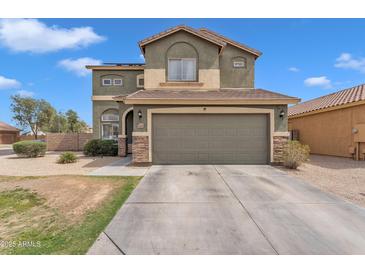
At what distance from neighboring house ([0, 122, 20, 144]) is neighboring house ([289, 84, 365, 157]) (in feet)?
157

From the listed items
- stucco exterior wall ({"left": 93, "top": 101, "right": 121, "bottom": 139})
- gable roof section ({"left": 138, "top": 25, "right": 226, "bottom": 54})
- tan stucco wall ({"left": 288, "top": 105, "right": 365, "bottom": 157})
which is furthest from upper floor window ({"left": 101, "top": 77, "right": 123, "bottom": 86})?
tan stucco wall ({"left": 288, "top": 105, "right": 365, "bottom": 157})

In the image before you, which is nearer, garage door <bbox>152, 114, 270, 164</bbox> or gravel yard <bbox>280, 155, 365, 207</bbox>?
gravel yard <bbox>280, 155, 365, 207</bbox>

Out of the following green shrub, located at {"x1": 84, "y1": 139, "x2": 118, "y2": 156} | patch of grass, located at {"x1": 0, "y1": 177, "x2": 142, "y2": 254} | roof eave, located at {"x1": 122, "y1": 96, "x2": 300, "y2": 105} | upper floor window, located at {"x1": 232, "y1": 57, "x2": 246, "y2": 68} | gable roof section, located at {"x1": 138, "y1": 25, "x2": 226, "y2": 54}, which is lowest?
patch of grass, located at {"x1": 0, "y1": 177, "x2": 142, "y2": 254}

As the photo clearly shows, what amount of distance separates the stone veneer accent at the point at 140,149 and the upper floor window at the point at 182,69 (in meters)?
4.47

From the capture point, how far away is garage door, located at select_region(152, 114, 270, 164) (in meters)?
10.0

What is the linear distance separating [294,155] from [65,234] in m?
9.15

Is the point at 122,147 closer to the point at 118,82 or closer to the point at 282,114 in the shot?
the point at 118,82

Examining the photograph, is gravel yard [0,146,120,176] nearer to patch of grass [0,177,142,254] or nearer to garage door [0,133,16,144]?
patch of grass [0,177,142,254]

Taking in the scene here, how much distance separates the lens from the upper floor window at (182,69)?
12148 millimetres

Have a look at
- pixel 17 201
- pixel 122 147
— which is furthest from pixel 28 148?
pixel 17 201

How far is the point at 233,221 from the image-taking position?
4043mm

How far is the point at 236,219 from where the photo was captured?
414 cm

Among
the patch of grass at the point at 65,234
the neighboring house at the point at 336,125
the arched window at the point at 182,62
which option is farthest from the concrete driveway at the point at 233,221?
the neighboring house at the point at 336,125
